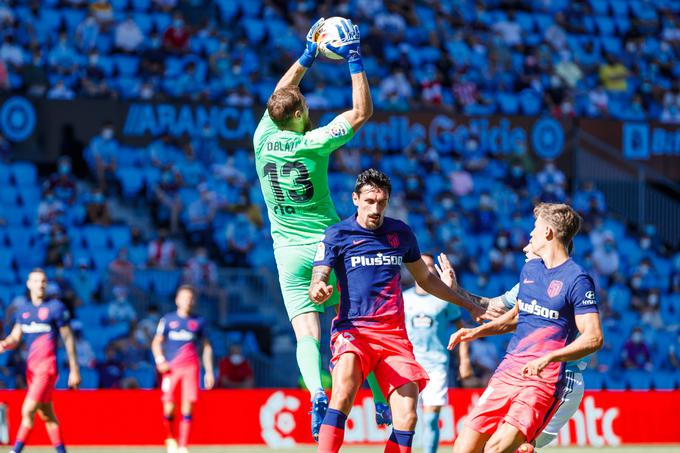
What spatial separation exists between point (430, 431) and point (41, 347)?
4372 mm

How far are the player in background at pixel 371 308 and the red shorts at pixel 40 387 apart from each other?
5.74m

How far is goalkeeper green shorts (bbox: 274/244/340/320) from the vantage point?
8945 mm

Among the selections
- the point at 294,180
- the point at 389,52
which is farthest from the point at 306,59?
the point at 389,52

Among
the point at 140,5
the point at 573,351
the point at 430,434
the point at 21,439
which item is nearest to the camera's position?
the point at 573,351

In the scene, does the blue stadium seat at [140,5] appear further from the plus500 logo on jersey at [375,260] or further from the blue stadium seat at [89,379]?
the plus500 logo on jersey at [375,260]

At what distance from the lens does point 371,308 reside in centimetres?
845

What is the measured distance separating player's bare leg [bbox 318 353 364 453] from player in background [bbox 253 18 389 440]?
0.96 feet

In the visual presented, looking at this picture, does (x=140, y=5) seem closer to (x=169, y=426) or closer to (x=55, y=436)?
(x=169, y=426)

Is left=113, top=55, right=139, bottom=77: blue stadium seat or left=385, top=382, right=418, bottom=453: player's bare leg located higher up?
left=113, top=55, right=139, bottom=77: blue stadium seat

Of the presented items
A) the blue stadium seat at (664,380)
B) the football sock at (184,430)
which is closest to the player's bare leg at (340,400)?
the football sock at (184,430)

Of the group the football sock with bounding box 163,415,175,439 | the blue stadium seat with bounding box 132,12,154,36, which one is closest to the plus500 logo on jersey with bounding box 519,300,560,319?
the football sock with bounding box 163,415,175,439

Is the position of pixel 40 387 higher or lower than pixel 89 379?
higher

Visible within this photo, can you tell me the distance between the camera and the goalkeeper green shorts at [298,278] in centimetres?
895

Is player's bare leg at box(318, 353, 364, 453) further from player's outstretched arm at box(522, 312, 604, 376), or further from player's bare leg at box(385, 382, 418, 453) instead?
player's outstretched arm at box(522, 312, 604, 376)
